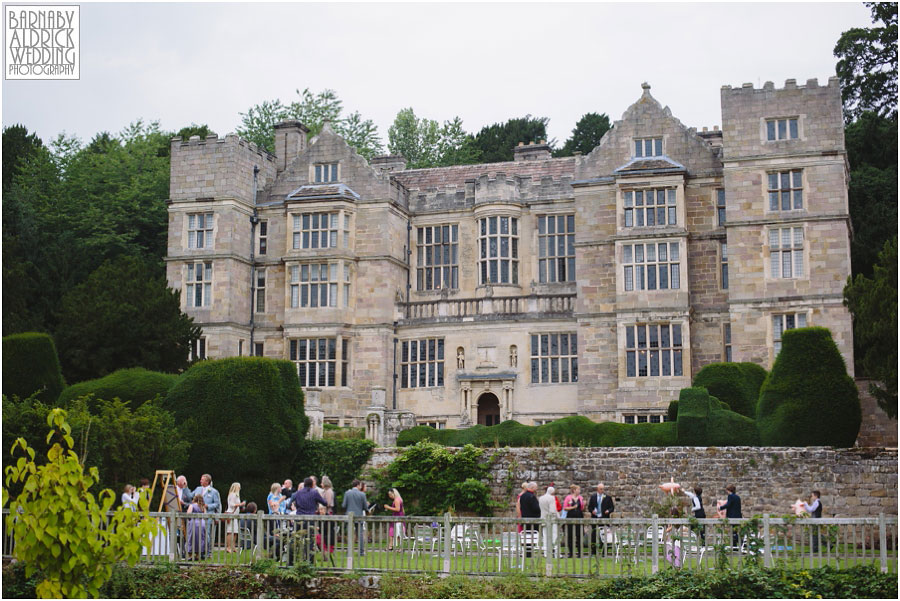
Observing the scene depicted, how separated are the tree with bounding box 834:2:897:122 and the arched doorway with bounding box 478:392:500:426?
18.7 m

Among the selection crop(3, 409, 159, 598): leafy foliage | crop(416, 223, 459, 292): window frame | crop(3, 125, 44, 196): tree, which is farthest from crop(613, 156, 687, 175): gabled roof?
crop(3, 125, 44, 196): tree

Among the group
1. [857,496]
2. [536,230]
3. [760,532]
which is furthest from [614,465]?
[536,230]

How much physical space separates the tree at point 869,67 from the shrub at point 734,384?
1668 cm

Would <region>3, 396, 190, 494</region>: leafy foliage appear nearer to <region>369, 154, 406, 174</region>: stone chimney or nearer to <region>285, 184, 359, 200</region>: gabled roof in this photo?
<region>285, 184, 359, 200</region>: gabled roof

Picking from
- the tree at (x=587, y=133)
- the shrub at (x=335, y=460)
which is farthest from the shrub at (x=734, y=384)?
the tree at (x=587, y=133)

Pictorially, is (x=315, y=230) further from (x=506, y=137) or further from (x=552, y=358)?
(x=506, y=137)

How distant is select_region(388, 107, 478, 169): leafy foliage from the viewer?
61312 millimetres

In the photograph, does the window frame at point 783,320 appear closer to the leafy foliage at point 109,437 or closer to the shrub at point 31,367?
the leafy foliage at point 109,437

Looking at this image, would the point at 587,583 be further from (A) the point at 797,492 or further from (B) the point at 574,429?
(B) the point at 574,429

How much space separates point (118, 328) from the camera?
33.8 metres

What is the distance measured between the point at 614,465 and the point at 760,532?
30.7 feet

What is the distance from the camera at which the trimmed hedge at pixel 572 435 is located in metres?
29.5

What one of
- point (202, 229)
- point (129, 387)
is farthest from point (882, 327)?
point (202, 229)

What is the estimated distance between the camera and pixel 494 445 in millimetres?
30359
